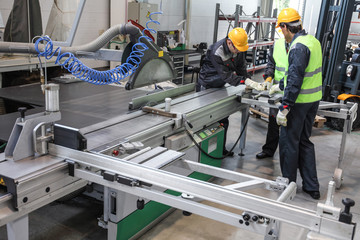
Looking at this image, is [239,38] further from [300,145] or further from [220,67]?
[300,145]

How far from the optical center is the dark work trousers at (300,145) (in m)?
3.22

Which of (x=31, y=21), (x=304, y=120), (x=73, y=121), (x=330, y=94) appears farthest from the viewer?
(x=330, y=94)

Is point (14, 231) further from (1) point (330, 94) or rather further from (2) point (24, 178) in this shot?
(1) point (330, 94)

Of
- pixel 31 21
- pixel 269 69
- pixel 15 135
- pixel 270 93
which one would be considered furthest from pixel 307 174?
pixel 31 21

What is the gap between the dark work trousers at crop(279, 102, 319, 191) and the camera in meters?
3.22

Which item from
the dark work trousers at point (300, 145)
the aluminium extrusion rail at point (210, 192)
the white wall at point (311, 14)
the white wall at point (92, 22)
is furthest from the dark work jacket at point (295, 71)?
the white wall at point (311, 14)

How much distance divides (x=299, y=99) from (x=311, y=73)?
0.24 metres

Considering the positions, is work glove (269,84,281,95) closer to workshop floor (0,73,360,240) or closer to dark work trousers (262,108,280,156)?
dark work trousers (262,108,280,156)

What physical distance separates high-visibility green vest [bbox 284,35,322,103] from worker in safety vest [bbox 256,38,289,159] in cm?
36

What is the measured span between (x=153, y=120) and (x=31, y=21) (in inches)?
115

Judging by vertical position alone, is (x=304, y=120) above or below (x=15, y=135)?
below

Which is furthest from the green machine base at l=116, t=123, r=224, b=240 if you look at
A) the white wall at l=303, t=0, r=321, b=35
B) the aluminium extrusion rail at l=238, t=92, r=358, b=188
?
the white wall at l=303, t=0, r=321, b=35

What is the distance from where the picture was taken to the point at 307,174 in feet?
11.2

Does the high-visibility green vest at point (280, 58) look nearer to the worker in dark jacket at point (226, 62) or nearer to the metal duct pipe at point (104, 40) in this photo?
the worker in dark jacket at point (226, 62)
